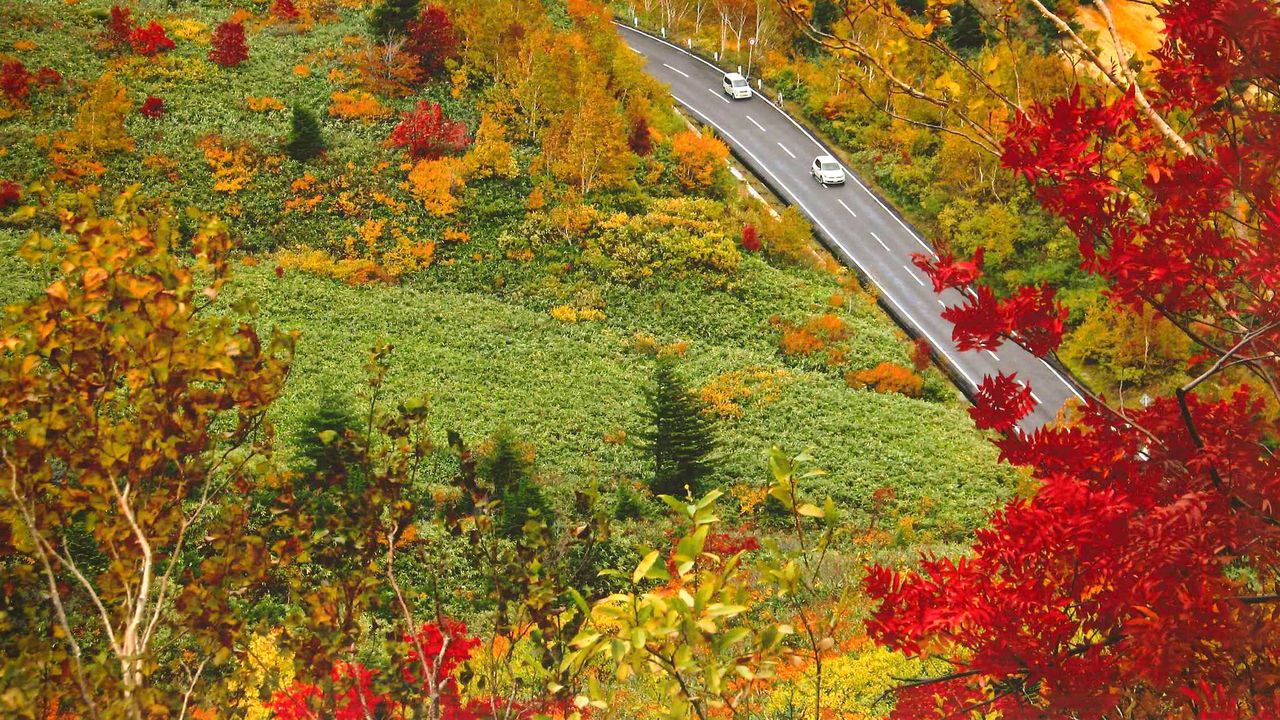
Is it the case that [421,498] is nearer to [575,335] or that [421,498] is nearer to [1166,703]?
[575,335]

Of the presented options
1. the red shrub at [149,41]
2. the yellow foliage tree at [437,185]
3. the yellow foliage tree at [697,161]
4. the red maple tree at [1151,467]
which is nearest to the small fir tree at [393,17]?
the yellow foliage tree at [437,185]

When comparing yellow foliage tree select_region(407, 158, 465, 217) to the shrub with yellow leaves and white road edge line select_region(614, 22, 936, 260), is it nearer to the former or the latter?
the shrub with yellow leaves

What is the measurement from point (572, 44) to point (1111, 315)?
18754 mm

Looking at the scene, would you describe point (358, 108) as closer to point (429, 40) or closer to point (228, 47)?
point (429, 40)

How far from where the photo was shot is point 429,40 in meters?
32.2

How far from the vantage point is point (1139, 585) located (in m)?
3.31

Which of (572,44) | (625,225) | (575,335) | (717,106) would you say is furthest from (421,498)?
(717,106)

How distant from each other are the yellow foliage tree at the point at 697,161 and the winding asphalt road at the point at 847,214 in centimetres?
281

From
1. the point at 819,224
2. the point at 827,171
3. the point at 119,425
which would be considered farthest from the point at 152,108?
the point at 119,425

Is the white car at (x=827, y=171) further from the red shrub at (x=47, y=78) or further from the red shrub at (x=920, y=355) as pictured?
the red shrub at (x=47, y=78)

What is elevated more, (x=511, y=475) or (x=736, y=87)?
(x=736, y=87)

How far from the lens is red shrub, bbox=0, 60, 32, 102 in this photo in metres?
28.1

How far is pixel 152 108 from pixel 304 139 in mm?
5534

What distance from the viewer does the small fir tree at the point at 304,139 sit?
2766 centimetres
